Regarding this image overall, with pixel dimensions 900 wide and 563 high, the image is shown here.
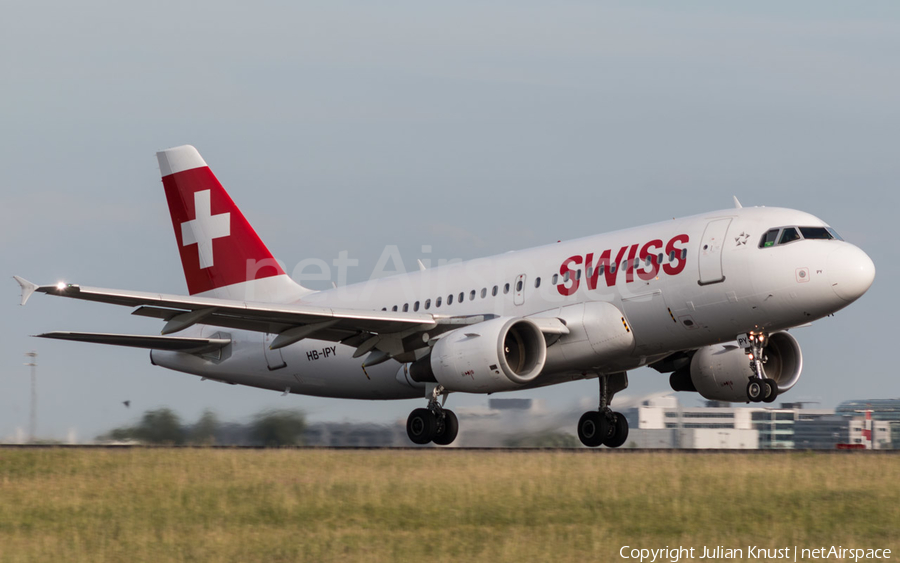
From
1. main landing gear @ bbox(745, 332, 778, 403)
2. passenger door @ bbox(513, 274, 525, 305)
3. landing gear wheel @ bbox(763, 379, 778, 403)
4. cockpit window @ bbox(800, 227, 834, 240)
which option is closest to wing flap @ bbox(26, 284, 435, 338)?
passenger door @ bbox(513, 274, 525, 305)

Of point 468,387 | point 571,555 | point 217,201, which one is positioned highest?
point 217,201

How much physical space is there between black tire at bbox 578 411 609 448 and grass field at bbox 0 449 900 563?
6.33m

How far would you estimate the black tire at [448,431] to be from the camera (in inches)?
1030

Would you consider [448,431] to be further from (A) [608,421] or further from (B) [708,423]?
(B) [708,423]

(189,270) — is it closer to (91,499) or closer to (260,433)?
(260,433)

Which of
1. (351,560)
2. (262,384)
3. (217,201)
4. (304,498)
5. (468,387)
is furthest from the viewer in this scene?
(217,201)

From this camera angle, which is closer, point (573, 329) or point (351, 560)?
point (351, 560)

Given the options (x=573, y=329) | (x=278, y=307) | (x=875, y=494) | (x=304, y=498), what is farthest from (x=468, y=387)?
(x=875, y=494)

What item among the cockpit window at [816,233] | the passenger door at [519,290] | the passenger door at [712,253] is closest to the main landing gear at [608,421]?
the passenger door at [519,290]

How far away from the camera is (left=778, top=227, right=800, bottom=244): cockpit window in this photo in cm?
2223

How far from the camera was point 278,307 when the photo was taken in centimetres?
2409

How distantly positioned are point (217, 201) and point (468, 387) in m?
12.0

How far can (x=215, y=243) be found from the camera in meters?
31.7

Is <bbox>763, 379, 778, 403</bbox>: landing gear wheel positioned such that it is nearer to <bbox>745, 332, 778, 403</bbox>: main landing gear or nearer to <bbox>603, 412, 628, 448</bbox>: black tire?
<bbox>745, 332, 778, 403</bbox>: main landing gear
